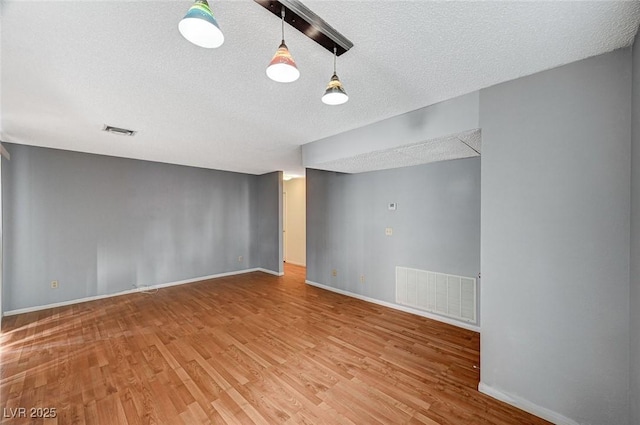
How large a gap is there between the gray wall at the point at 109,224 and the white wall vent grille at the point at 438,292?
11.4 feet

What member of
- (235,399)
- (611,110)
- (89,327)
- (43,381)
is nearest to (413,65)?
(611,110)

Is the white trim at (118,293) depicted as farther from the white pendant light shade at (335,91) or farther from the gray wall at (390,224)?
the white pendant light shade at (335,91)

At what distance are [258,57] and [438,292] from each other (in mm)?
3430

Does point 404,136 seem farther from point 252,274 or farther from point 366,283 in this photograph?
point 252,274

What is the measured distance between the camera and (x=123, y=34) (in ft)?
4.73

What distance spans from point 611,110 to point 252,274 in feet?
20.0

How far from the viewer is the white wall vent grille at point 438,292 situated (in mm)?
3188

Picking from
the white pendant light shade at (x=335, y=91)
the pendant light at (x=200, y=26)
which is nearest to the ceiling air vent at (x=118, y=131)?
the pendant light at (x=200, y=26)

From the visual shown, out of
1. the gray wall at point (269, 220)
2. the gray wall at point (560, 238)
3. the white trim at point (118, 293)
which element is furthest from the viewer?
the gray wall at point (269, 220)

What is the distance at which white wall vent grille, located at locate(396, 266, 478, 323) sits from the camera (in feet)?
A: 10.5

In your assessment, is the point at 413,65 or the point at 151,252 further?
the point at 151,252

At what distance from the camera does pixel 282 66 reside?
3.80ft

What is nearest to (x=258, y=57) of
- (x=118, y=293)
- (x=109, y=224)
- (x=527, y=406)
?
(x=527, y=406)

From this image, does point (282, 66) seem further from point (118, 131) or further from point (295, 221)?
point (295, 221)
